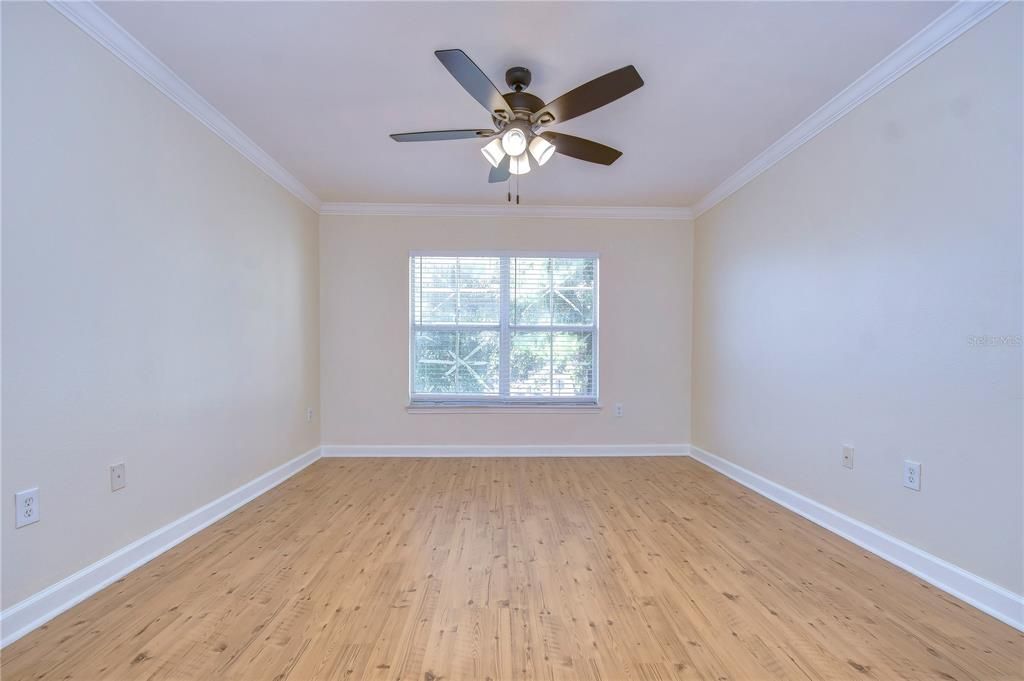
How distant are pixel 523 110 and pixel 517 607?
2179 millimetres

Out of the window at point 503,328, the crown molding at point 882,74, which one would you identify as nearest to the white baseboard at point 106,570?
the window at point 503,328

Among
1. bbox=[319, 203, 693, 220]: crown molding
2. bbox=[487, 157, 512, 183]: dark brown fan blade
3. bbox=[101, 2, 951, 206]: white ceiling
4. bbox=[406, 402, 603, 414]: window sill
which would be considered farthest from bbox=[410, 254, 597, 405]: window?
bbox=[487, 157, 512, 183]: dark brown fan blade

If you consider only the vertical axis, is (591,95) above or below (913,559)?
above

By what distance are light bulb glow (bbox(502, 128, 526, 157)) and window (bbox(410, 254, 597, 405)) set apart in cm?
207

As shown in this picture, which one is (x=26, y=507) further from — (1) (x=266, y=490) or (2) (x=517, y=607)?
(2) (x=517, y=607)

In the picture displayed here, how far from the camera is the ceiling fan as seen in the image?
168cm

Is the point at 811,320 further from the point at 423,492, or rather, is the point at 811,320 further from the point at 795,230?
the point at 423,492

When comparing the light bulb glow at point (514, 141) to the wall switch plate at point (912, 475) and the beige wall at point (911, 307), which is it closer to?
the beige wall at point (911, 307)

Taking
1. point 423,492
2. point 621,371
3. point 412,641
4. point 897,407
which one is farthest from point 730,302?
point 412,641

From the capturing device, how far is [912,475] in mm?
1985

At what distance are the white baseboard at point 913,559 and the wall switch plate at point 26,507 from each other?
3628 mm

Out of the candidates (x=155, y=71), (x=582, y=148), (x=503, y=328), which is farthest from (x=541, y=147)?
(x=503, y=328)

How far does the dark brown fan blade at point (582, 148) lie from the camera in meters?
2.22

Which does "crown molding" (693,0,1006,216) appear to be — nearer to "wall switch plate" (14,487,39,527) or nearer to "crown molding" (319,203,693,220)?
"crown molding" (319,203,693,220)
